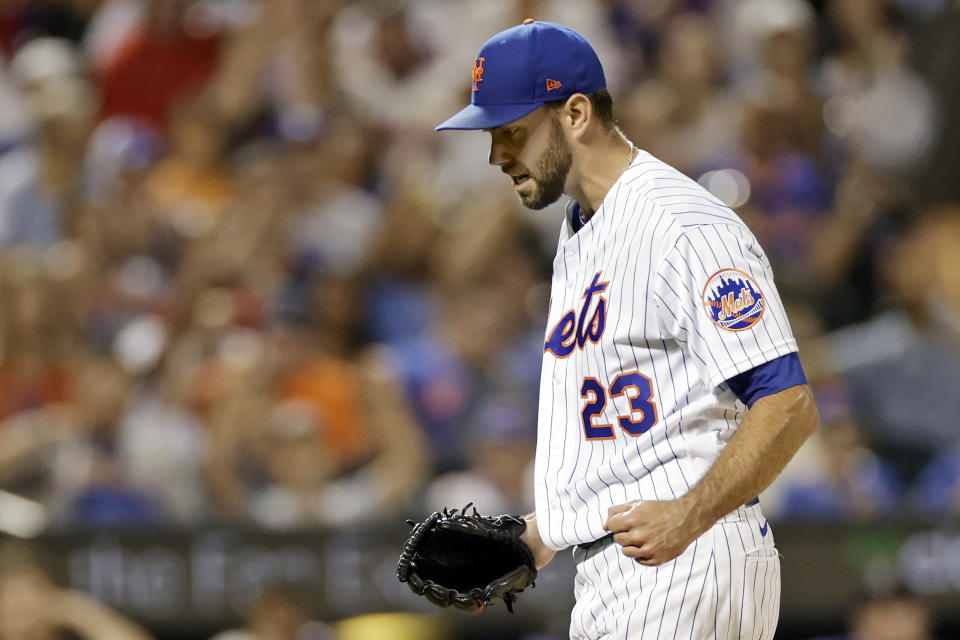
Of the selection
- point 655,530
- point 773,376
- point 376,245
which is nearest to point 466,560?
point 655,530

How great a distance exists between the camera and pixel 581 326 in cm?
269

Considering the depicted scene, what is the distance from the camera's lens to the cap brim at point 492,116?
272 centimetres

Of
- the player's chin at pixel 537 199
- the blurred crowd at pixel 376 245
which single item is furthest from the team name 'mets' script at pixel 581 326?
the blurred crowd at pixel 376 245

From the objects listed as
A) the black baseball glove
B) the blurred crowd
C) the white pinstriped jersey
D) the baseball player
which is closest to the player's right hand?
the baseball player

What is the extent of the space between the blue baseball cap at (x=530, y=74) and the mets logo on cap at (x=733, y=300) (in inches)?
21.5

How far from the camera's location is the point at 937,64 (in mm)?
6969

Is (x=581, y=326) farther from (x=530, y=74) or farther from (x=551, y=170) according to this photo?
(x=530, y=74)

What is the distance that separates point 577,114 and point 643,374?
0.57 m

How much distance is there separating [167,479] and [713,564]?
3.85 metres

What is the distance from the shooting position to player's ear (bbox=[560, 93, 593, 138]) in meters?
2.74

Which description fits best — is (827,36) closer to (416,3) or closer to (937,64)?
(937,64)

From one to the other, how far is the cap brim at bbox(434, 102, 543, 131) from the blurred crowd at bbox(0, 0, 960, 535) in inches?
117


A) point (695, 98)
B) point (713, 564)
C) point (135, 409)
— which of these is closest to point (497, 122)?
point (713, 564)

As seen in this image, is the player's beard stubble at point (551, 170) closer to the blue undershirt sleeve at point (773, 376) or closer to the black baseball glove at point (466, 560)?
the blue undershirt sleeve at point (773, 376)
